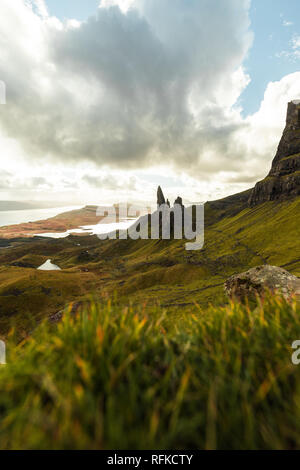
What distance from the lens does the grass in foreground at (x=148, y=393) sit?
6.04ft

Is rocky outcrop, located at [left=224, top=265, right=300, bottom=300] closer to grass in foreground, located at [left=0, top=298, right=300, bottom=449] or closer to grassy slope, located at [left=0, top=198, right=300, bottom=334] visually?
grass in foreground, located at [left=0, top=298, right=300, bottom=449]

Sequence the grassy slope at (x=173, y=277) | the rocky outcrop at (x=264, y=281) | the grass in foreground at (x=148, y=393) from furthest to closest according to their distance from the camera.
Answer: the grassy slope at (x=173, y=277)
the rocky outcrop at (x=264, y=281)
the grass in foreground at (x=148, y=393)

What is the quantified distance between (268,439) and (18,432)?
2.25m

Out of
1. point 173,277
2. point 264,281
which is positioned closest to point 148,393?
point 264,281

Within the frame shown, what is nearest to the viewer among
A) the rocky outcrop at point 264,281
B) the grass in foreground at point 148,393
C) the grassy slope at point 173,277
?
the grass in foreground at point 148,393

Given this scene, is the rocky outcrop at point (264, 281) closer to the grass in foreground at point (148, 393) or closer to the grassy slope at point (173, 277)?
the grass in foreground at point (148, 393)

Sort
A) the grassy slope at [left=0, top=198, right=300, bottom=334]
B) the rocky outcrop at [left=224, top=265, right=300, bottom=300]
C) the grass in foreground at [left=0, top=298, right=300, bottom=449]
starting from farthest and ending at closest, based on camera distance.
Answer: the grassy slope at [left=0, top=198, right=300, bottom=334]
the rocky outcrop at [left=224, top=265, right=300, bottom=300]
the grass in foreground at [left=0, top=298, right=300, bottom=449]

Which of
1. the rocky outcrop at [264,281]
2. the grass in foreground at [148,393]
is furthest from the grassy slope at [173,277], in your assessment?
the grass in foreground at [148,393]

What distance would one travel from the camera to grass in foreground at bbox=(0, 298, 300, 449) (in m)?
1.84

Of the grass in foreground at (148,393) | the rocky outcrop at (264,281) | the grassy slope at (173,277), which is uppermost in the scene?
the grass in foreground at (148,393)

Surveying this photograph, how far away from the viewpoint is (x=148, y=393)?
6.89ft

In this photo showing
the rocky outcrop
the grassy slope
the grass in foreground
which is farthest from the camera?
the grassy slope

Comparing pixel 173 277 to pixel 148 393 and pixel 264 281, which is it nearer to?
pixel 264 281

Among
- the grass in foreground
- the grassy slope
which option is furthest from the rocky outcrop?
the grassy slope
